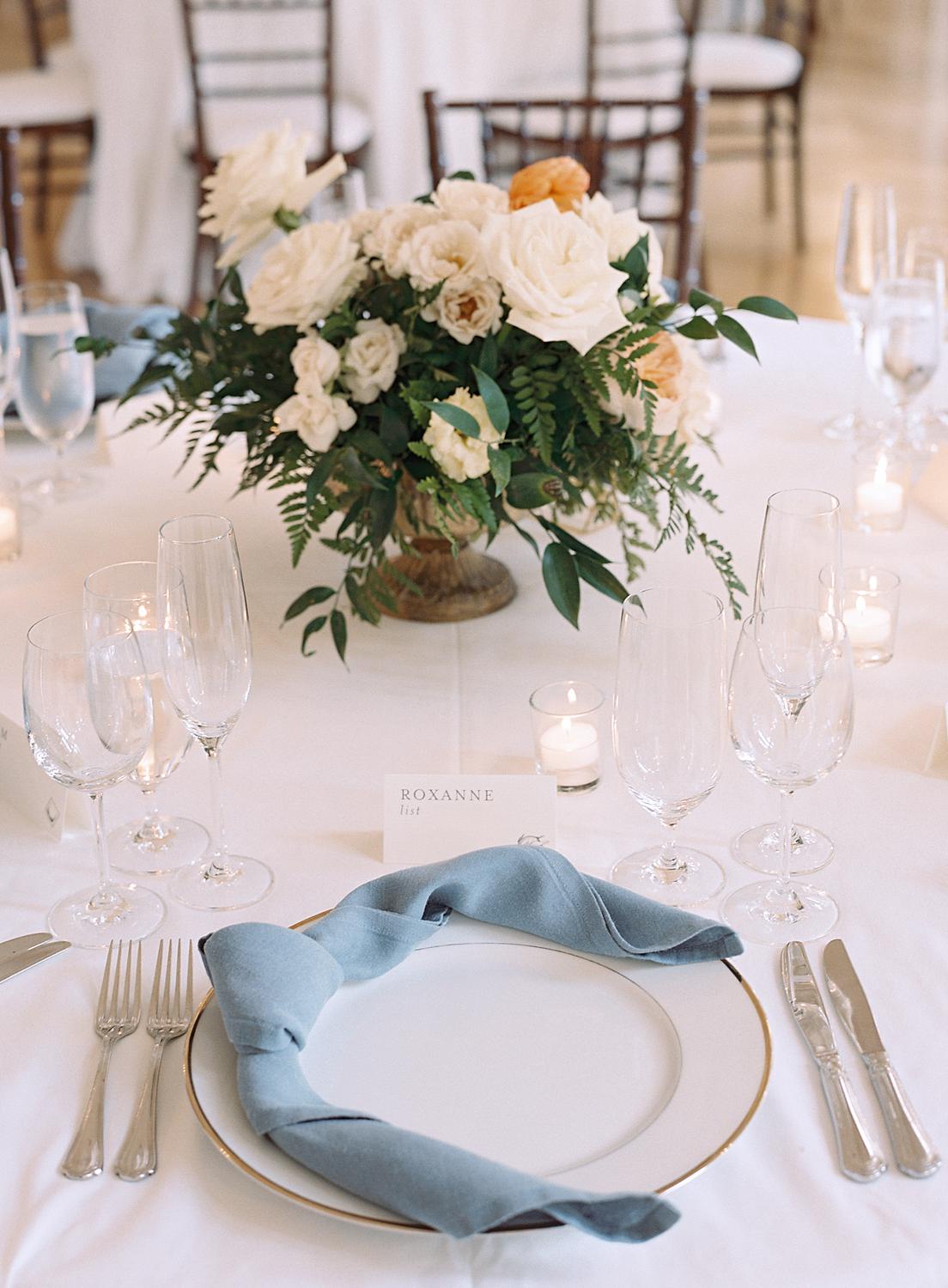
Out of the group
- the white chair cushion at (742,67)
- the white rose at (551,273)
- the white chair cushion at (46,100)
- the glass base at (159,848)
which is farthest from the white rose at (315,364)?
the white chair cushion at (742,67)

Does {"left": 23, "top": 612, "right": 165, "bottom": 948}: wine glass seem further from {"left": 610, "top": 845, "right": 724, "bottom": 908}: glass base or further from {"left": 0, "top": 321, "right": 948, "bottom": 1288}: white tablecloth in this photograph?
{"left": 610, "top": 845, "right": 724, "bottom": 908}: glass base

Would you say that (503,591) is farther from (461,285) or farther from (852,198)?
(852,198)

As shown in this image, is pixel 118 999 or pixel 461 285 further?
pixel 461 285

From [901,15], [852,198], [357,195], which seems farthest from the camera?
[901,15]

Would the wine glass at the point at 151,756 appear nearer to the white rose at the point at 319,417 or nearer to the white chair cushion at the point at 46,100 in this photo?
the white rose at the point at 319,417

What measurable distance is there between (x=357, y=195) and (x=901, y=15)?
8510 mm

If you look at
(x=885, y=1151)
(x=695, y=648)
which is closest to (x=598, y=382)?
(x=695, y=648)

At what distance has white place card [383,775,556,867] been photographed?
1049mm

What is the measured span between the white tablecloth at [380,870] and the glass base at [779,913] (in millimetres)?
19

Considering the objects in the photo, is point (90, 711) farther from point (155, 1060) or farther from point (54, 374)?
point (54, 374)

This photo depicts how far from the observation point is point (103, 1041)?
862 mm

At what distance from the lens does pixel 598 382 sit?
1.20 metres

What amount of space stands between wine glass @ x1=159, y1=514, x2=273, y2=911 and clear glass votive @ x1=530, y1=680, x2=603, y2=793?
25 centimetres

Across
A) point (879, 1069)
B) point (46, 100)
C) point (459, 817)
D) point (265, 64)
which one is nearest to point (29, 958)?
point (459, 817)
